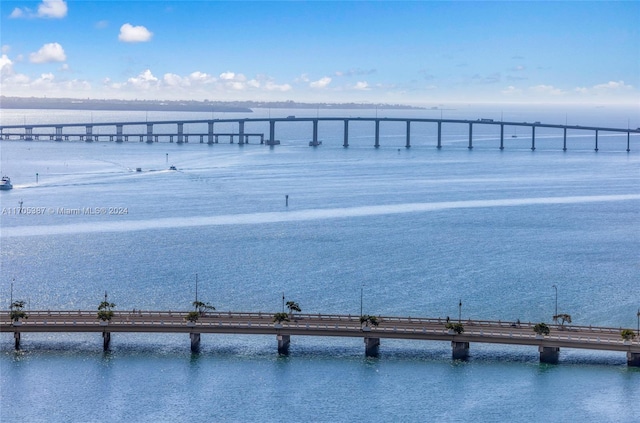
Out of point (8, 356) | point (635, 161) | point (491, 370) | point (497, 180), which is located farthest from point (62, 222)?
point (635, 161)

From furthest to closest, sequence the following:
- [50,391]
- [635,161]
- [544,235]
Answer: [635,161], [544,235], [50,391]

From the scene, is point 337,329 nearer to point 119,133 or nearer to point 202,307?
point 202,307

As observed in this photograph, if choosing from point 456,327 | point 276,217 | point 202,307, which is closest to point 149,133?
point 276,217

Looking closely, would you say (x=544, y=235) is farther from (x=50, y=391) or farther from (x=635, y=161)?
(x=635, y=161)

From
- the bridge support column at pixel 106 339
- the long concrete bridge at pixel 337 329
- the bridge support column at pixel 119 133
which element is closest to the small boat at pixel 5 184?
the long concrete bridge at pixel 337 329

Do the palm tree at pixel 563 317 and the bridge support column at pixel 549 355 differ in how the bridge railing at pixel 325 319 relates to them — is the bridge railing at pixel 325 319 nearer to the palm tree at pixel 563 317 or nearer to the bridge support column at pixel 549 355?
the palm tree at pixel 563 317

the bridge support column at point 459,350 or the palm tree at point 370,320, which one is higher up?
the palm tree at point 370,320
